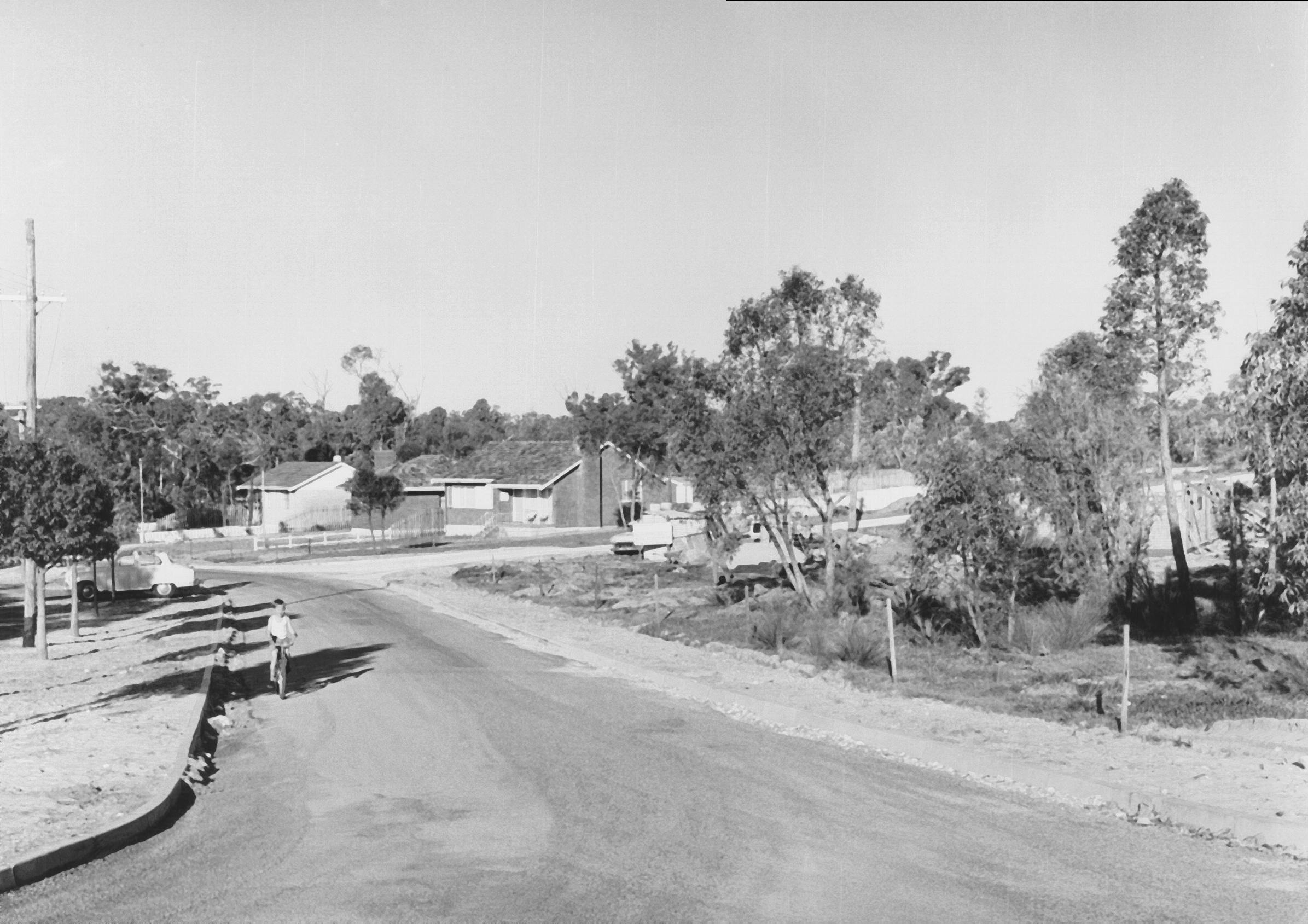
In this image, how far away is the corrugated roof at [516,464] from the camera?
68000 millimetres

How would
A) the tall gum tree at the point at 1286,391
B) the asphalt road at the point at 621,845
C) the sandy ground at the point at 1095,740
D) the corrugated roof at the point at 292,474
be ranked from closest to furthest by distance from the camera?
1. the asphalt road at the point at 621,845
2. the sandy ground at the point at 1095,740
3. the tall gum tree at the point at 1286,391
4. the corrugated roof at the point at 292,474

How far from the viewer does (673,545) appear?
1703 inches

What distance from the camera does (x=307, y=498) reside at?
82500mm

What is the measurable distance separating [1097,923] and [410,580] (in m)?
34.4

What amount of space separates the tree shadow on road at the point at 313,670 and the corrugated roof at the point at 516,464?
44.6 m

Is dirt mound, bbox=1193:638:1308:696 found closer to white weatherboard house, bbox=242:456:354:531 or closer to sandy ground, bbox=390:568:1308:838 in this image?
sandy ground, bbox=390:568:1308:838

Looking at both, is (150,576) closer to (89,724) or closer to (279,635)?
(279,635)

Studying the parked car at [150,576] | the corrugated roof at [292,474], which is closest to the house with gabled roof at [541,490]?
the corrugated roof at [292,474]

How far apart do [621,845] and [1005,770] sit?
435 cm

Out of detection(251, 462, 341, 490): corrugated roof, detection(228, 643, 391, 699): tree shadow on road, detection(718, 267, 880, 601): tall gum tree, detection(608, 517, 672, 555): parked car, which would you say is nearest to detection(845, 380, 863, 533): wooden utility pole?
detection(718, 267, 880, 601): tall gum tree

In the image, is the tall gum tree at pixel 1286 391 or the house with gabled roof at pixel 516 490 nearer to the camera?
the tall gum tree at pixel 1286 391

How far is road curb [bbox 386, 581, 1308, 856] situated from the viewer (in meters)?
9.10

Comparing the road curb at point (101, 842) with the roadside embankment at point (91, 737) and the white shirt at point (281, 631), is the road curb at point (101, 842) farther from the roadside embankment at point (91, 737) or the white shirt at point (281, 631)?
the white shirt at point (281, 631)

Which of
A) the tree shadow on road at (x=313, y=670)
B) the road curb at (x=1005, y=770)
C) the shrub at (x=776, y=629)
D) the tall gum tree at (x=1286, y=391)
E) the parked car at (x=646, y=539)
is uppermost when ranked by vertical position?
the tall gum tree at (x=1286, y=391)
